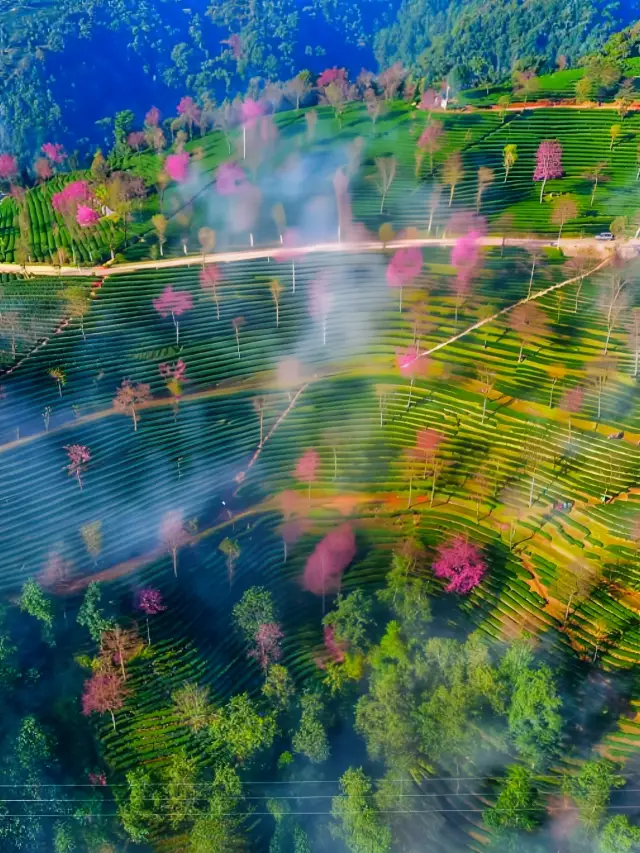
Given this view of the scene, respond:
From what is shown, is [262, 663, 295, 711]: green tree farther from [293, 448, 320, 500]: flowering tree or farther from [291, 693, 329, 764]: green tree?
[293, 448, 320, 500]: flowering tree

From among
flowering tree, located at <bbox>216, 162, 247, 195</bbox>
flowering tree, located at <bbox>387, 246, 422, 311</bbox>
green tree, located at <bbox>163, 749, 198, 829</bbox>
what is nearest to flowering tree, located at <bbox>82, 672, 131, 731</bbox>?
green tree, located at <bbox>163, 749, 198, 829</bbox>

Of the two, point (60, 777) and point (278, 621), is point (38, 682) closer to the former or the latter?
point (60, 777)

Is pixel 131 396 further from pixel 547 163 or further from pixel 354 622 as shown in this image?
pixel 547 163

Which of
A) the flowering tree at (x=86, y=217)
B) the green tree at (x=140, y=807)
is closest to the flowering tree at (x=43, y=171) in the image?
the flowering tree at (x=86, y=217)

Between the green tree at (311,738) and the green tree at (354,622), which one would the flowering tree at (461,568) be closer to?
the green tree at (354,622)

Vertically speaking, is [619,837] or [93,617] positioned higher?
[93,617]

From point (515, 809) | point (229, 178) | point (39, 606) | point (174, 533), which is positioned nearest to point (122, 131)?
point (229, 178)

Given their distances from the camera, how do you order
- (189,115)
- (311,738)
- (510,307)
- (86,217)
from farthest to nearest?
(189,115)
(86,217)
(510,307)
(311,738)
